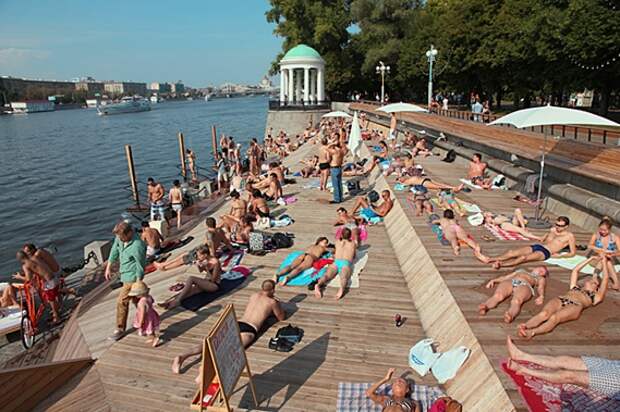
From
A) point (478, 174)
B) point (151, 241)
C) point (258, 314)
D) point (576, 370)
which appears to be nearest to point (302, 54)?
point (478, 174)

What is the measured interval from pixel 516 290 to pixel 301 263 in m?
3.95

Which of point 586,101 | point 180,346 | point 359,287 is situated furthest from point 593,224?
point 586,101

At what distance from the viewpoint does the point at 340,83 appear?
191ft

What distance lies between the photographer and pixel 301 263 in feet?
26.6

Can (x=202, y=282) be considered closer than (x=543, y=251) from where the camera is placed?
No

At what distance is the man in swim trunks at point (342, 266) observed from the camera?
7.29 meters

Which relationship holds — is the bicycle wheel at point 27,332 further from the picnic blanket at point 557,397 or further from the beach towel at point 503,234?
the beach towel at point 503,234

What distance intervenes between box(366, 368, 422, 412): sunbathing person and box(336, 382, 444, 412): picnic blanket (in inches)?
4.4

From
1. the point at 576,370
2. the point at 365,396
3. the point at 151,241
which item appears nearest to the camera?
the point at 576,370

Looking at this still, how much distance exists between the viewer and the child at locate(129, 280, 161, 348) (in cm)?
598

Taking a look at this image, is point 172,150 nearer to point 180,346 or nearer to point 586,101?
point 180,346

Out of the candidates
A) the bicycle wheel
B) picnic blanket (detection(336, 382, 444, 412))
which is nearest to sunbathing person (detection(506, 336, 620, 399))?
picnic blanket (detection(336, 382, 444, 412))

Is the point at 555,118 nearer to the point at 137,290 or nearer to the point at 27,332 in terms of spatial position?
the point at 137,290

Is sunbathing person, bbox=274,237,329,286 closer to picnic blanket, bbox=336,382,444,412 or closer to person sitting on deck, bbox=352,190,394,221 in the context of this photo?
person sitting on deck, bbox=352,190,394,221
